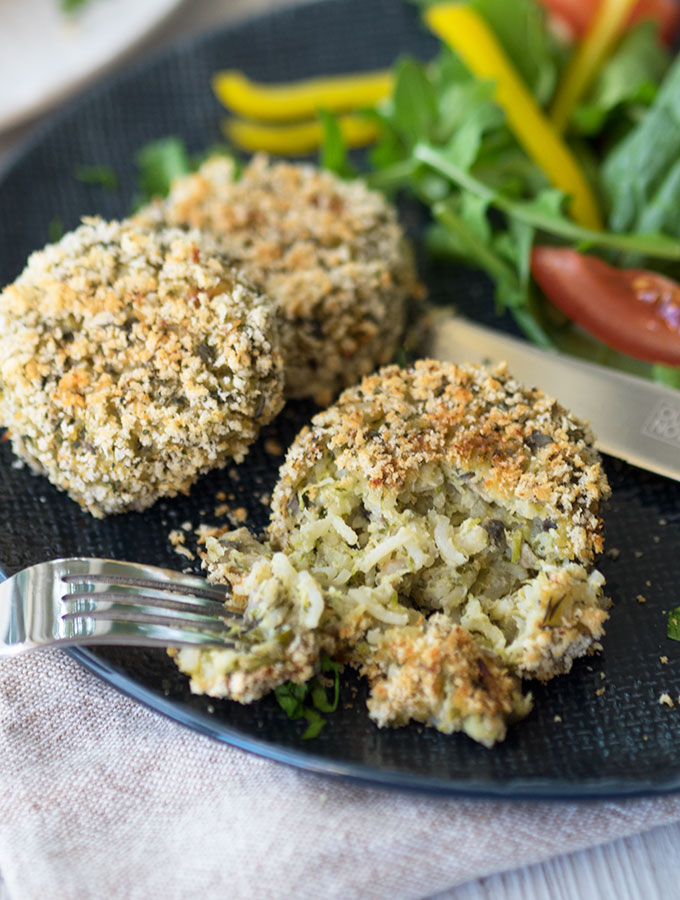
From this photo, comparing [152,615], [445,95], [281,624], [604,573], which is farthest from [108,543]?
[445,95]

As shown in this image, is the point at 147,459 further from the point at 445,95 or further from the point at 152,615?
the point at 445,95

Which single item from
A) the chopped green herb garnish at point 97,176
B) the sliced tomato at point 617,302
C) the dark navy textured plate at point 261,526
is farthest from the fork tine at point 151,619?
the chopped green herb garnish at point 97,176

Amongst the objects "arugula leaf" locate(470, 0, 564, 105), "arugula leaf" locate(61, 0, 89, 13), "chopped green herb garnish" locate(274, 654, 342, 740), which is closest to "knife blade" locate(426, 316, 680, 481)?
"chopped green herb garnish" locate(274, 654, 342, 740)

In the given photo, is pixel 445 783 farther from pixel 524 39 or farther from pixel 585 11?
pixel 585 11

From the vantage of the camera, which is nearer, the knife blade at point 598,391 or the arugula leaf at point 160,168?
the knife blade at point 598,391

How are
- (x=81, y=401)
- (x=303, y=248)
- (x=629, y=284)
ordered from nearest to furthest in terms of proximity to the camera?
(x=81, y=401) → (x=303, y=248) → (x=629, y=284)

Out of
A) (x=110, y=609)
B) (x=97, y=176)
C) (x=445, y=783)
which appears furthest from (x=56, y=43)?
(x=445, y=783)

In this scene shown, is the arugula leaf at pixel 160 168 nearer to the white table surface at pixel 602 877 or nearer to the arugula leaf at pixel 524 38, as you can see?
the arugula leaf at pixel 524 38
